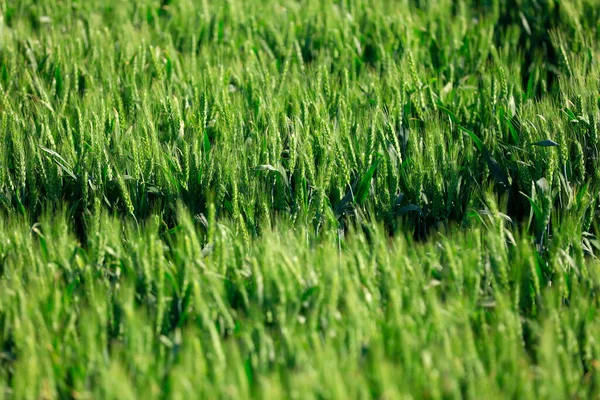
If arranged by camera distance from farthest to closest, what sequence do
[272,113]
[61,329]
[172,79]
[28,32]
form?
1. [28,32]
2. [172,79]
3. [272,113]
4. [61,329]

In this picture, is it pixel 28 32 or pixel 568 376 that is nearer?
pixel 568 376

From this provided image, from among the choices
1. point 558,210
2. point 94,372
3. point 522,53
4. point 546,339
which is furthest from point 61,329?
point 522,53

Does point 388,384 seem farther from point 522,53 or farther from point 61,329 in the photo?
point 522,53

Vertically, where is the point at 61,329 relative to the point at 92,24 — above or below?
below

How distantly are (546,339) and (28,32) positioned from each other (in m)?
2.59

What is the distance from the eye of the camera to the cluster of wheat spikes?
1.38m

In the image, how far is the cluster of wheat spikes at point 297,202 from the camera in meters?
1.38

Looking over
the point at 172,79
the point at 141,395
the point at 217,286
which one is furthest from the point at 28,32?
the point at 141,395

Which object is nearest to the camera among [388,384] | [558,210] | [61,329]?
[388,384]

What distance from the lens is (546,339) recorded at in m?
1.29

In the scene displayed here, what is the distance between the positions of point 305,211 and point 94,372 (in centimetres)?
77

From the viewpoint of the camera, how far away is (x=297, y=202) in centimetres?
197

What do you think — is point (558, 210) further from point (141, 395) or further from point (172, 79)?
point (172, 79)

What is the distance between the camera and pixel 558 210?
194 cm
